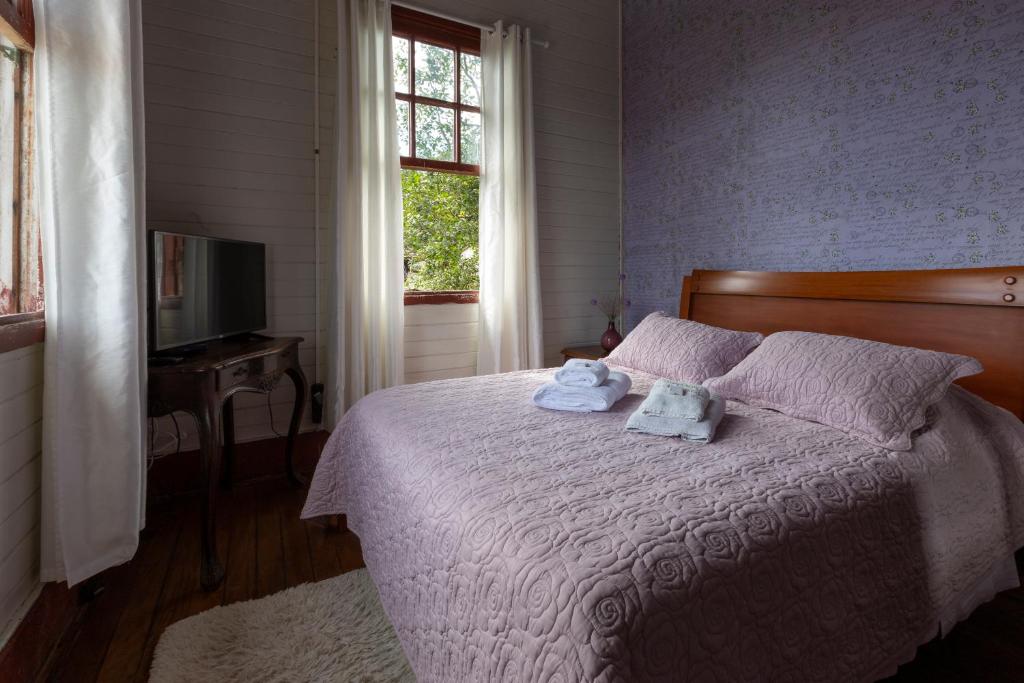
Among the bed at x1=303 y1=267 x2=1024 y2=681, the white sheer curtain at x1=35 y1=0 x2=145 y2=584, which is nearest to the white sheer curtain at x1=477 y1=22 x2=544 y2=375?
the bed at x1=303 y1=267 x2=1024 y2=681

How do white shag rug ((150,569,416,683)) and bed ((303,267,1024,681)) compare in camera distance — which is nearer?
bed ((303,267,1024,681))

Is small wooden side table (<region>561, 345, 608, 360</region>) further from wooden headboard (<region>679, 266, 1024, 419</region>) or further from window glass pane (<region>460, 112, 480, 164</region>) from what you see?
window glass pane (<region>460, 112, 480, 164</region>)

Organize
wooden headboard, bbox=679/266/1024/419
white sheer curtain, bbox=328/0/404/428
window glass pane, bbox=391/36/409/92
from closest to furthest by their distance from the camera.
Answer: wooden headboard, bbox=679/266/1024/419 → white sheer curtain, bbox=328/0/404/428 → window glass pane, bbox=391/36/409/92

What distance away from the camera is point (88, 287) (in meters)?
1.55

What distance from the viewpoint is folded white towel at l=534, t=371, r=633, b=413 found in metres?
1.86

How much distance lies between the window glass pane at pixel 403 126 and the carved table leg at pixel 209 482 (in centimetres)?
184

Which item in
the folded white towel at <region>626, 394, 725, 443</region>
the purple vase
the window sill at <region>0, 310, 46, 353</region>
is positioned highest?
the window sill at <region>0, 310, 46, 353</region>

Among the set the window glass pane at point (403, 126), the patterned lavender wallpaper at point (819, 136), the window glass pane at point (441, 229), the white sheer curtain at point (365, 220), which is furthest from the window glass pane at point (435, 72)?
the patterned lavender wallpaper at point (819, 136)

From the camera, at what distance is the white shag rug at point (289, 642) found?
144 centimetres

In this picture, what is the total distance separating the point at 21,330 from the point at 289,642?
109 centimetres

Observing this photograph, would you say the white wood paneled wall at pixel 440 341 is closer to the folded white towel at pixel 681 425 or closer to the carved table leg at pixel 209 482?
the carved table leg at pixel 209 482

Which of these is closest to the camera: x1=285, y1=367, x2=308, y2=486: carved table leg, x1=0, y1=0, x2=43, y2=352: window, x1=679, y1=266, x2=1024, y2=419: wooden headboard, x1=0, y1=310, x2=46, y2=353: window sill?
x1=0, y1=310, x2=46, y2=353: window sill

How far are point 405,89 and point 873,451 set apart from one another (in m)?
2.88

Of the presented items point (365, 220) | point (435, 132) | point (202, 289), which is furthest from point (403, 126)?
point (202, 289)
